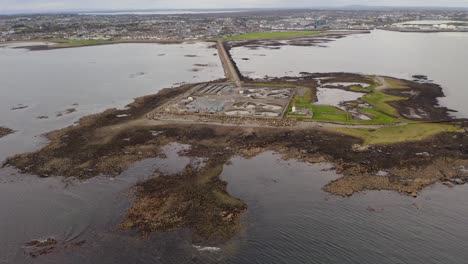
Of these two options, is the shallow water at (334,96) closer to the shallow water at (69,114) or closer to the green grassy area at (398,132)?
the green grassy area at (398,132)

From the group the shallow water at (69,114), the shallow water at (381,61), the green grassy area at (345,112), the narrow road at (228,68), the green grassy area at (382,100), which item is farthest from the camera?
the narrow road at (228,68)

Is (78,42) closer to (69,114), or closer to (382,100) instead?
(69,114)

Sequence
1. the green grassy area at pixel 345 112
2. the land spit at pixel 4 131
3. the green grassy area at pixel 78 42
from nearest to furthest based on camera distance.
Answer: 1. the land spit at pixel 4 131
2. the green grassy area at pixel 345 112
3. the green grassy area at pixel 78 42

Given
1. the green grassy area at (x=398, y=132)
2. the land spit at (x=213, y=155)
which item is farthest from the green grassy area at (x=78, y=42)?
the green grassy area at (x=398, y=132)

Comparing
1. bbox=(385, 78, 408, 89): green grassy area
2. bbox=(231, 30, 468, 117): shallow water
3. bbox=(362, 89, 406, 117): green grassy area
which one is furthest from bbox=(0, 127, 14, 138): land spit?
bbox=(385, 78, 408, 89): green grassy area

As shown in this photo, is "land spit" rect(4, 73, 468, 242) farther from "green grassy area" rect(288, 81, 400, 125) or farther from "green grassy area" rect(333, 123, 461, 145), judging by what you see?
"green grassy area" rect(288, 81, 400, 125)

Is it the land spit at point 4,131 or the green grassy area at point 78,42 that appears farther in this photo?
the green grassy area at point 78,42
